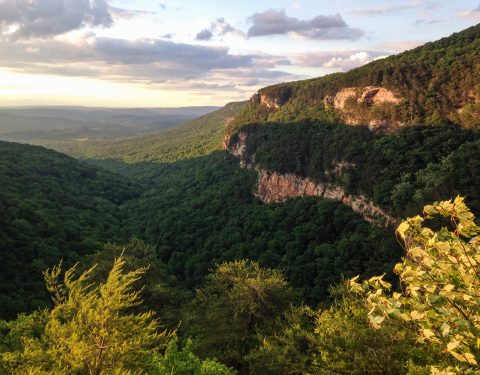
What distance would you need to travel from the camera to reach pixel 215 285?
149 feet

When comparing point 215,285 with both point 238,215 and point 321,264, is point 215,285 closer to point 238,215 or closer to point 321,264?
point 321,264

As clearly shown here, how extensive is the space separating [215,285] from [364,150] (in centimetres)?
5263

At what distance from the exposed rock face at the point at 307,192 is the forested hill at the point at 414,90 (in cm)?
1820

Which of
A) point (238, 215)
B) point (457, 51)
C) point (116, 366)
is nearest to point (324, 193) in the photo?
point (238, 215)

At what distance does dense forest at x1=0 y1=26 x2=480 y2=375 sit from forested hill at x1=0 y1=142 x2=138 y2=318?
0.43 m

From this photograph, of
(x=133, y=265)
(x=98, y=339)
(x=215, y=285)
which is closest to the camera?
Result: (x=98, y=339)

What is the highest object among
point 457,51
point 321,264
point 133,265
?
point 457,51

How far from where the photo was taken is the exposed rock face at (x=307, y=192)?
71.3m

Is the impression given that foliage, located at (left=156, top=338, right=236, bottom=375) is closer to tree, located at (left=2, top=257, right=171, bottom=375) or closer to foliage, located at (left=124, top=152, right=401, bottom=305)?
tree, located at (left=2, top=257, right=171, bottom=375)

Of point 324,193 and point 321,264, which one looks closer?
point 321,264

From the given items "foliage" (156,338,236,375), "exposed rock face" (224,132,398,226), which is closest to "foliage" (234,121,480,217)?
"exposed rock face" (224,132,398,226)

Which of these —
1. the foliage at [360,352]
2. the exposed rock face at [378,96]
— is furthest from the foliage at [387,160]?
the foliage at [360,352]

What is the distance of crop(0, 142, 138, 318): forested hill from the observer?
54.5m

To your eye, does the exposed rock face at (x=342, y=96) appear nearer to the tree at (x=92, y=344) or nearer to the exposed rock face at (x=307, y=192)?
the exposed rock face at (x=307, y=192)
